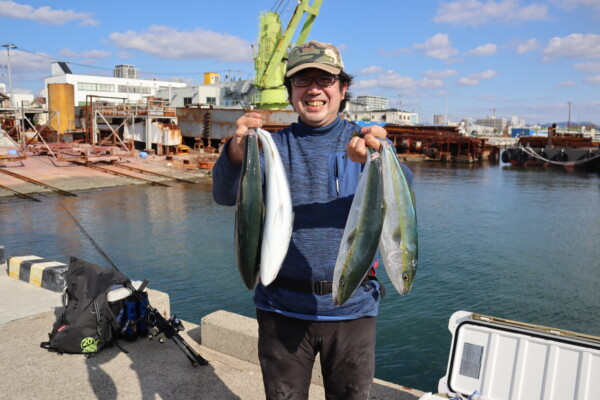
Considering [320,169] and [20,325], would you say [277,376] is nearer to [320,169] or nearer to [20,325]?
[320,169]

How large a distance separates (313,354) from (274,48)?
37457 mm

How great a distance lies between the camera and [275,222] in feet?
8.20

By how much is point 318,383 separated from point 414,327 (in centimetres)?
484

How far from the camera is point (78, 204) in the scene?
21359 mm

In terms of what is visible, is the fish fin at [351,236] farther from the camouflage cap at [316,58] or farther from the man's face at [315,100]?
the camouflage cap at [316,58]

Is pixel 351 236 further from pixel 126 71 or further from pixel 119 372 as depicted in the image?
pixel 126 71

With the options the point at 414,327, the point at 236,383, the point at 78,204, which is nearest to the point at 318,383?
the point at 236,383

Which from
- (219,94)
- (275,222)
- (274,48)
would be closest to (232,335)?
(275,222)

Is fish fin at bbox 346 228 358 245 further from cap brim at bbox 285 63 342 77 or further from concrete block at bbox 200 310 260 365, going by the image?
concrete block at bbox 200 310 260 365

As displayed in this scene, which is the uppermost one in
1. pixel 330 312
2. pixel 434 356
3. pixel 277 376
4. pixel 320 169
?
pixel 320 169

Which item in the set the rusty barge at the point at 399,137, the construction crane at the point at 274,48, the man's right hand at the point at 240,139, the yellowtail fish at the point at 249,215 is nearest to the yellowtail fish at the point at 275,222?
the yellowtail fish at the point at 249,215

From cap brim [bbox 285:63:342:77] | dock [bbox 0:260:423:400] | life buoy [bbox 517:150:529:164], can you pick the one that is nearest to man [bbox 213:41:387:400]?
cap brim [bbox 285:63:342:77]

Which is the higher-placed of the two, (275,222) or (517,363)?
(275,222)

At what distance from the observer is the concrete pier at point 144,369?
4.62 meters
